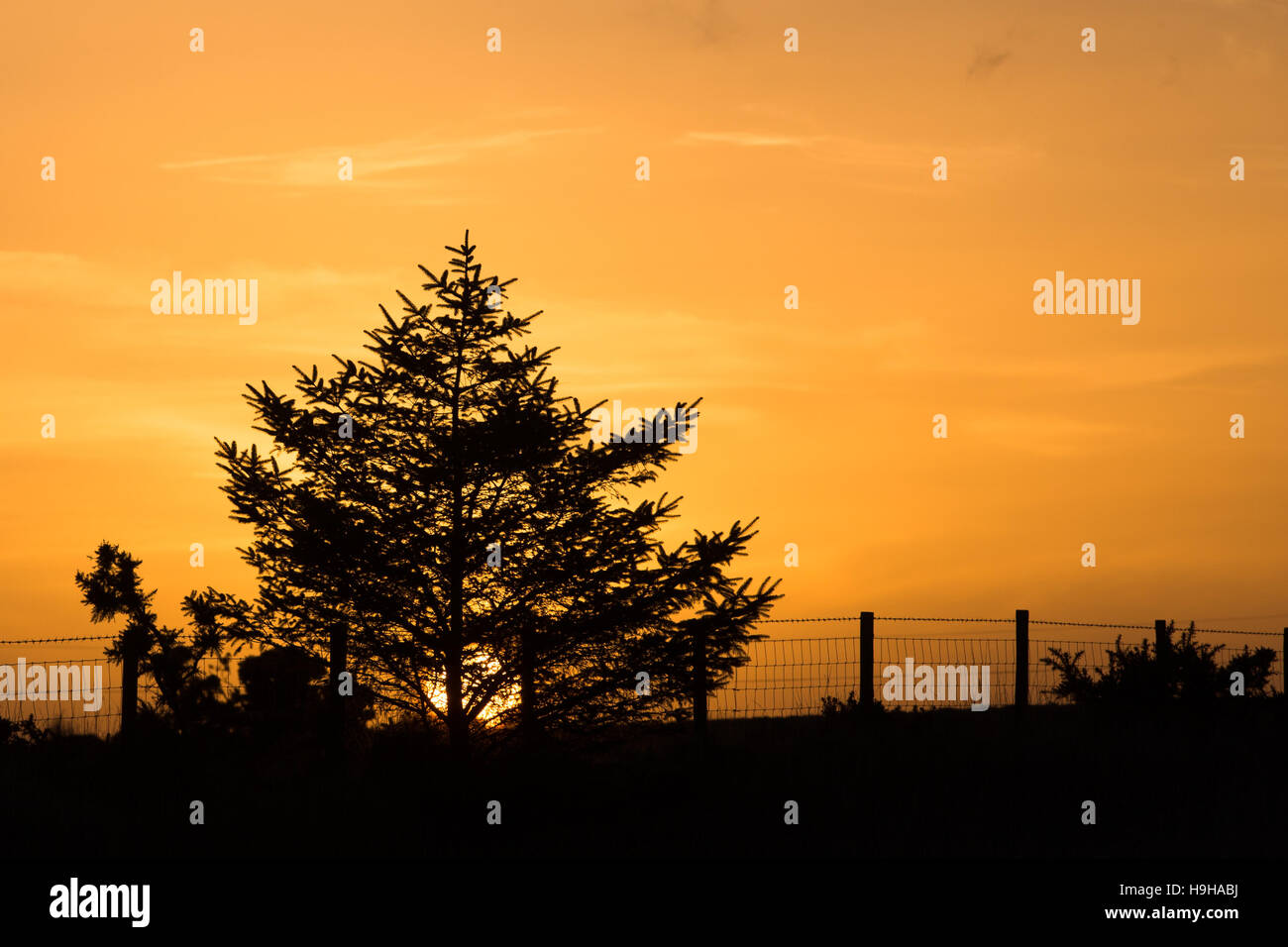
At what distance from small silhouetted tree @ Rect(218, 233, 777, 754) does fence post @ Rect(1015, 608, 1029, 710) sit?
278 inches

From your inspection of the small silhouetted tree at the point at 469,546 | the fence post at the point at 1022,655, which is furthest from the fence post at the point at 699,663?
the fence post at the point at 1022,655

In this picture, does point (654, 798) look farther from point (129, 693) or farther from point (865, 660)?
point (129, 693)

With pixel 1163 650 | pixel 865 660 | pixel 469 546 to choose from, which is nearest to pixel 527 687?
pixel 469 546

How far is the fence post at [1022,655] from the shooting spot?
74.1 ft

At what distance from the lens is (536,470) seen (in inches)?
675

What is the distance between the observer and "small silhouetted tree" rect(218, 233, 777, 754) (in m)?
16.8

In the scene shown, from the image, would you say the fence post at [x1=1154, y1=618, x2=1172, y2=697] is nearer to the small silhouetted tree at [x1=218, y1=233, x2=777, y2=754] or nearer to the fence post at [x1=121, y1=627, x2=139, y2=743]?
the small silhouetted tree at [x1=218, y1=233, x2=777, y2=754]

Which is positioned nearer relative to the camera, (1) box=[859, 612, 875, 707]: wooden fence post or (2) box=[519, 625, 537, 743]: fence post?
(2) box=[519, 625, 537, 743]: fence post

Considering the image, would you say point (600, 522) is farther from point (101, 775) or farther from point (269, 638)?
point (101, 775)

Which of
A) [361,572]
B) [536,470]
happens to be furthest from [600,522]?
[361,572]

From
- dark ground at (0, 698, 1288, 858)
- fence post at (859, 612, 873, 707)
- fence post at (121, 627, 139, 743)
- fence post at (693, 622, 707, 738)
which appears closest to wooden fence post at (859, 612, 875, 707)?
fence post at (859, 612, 873, 707)

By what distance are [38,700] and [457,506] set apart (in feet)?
21.2

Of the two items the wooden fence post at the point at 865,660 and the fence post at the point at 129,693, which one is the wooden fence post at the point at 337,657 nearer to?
the fence post at the point at 129,693
